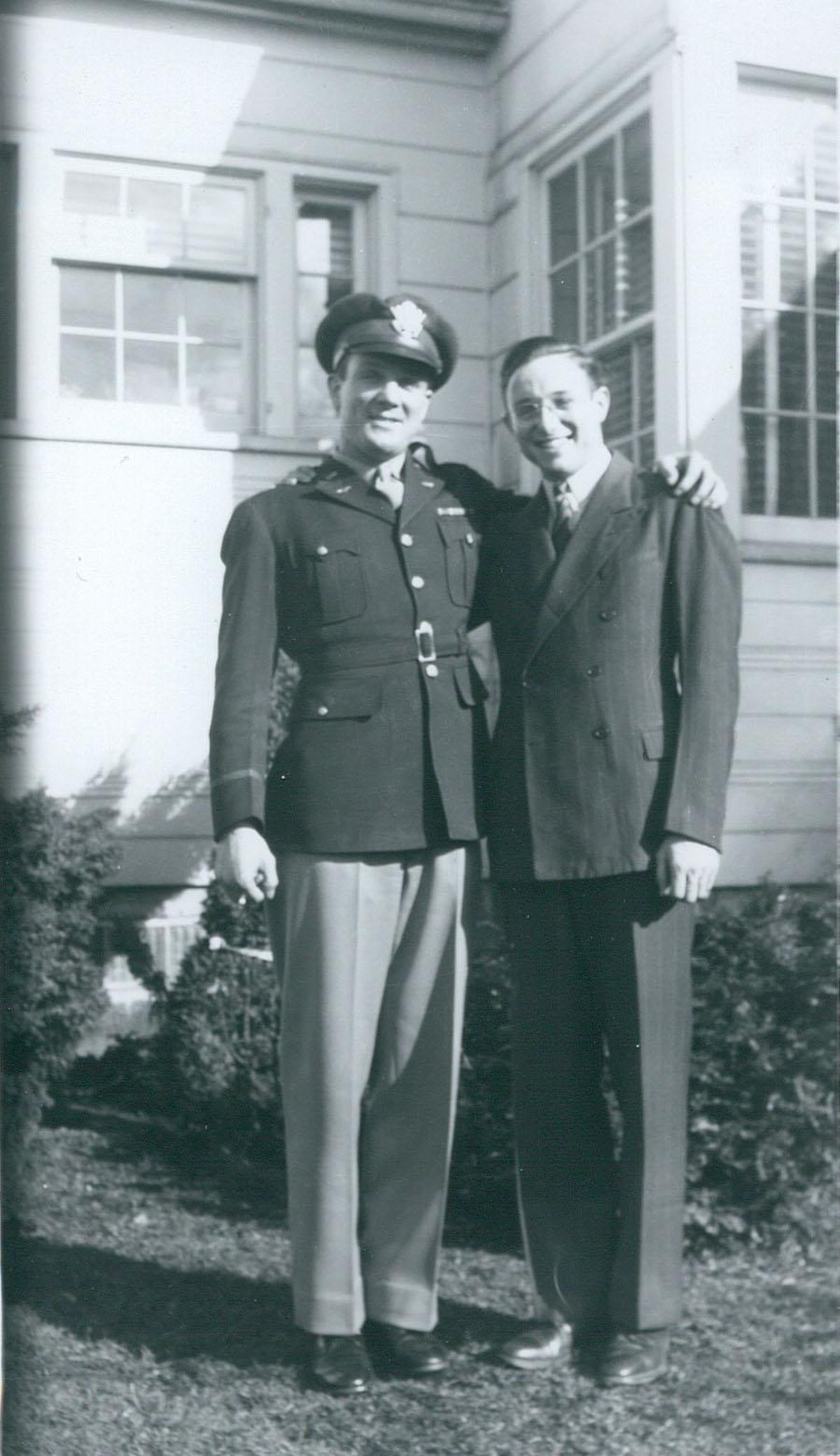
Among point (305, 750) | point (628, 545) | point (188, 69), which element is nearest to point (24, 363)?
point (188, 69)

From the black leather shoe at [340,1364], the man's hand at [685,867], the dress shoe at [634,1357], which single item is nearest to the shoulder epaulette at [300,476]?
the man's hand at [685,867]

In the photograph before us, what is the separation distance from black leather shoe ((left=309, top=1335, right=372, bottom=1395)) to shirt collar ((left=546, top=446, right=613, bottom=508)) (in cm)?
156

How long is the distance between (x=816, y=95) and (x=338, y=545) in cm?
142

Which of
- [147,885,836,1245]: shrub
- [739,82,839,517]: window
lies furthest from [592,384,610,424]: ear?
[147,885,836,1245]: shrub

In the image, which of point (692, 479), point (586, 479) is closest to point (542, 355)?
point (586, 479)

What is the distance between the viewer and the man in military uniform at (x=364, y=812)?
2666 mm

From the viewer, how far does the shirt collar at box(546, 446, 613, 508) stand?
2.77 metres

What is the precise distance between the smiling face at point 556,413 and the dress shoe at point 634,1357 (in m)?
1.56

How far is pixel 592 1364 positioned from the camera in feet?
8.96

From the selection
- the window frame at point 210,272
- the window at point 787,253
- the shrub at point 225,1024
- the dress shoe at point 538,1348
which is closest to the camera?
the window frame at point 210,272

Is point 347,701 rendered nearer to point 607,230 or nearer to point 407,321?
point 407,321

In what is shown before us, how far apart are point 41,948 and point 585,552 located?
1185mm

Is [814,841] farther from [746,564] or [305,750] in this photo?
[305,750]

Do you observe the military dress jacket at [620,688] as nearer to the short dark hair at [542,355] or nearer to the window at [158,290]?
the short dark hair at [542,355]
